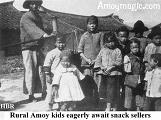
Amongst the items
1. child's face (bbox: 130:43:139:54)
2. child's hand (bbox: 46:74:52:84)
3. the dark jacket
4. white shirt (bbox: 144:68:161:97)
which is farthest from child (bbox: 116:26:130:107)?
the dark jacket

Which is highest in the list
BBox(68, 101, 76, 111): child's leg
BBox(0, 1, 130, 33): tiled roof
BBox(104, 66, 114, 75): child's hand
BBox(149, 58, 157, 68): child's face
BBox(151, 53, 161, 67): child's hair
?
BBox(0, 1, 130, 33): tiled roof

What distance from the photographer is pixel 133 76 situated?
380cm

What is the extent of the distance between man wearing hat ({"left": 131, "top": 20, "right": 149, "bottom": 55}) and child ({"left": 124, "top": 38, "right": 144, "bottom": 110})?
19cm

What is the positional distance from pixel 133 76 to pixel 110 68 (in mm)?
313

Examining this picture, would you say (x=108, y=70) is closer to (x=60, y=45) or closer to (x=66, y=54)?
(x=66, y=54)

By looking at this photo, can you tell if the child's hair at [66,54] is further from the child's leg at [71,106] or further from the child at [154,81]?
the child at [154,81]

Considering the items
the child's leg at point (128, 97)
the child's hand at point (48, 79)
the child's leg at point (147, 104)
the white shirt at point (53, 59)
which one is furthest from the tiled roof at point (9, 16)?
the child's leg at point (147, 104)

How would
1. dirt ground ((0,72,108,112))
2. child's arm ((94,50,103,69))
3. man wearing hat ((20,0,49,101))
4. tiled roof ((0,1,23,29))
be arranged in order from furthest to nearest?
tiled roof ((0,1,23,29))
man wearing hat ((20,0,49,101))
dirt ground ((0,72,108,112))
child's arm ((94,50,103,69))

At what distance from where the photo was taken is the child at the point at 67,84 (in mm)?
3770

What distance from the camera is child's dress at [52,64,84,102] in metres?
3.76

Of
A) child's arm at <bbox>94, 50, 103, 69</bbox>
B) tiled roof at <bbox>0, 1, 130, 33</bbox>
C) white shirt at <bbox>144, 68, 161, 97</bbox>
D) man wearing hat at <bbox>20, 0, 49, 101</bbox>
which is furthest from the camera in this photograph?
tiled roof at <bbox>0, 1, 130, 33</bbox>

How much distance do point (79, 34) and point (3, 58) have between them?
126 centimetres

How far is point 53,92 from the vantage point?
3.83m

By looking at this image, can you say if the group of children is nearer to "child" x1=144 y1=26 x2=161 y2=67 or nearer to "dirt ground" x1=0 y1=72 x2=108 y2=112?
"child" x1=144 y1=26 x2=161 y2=67
